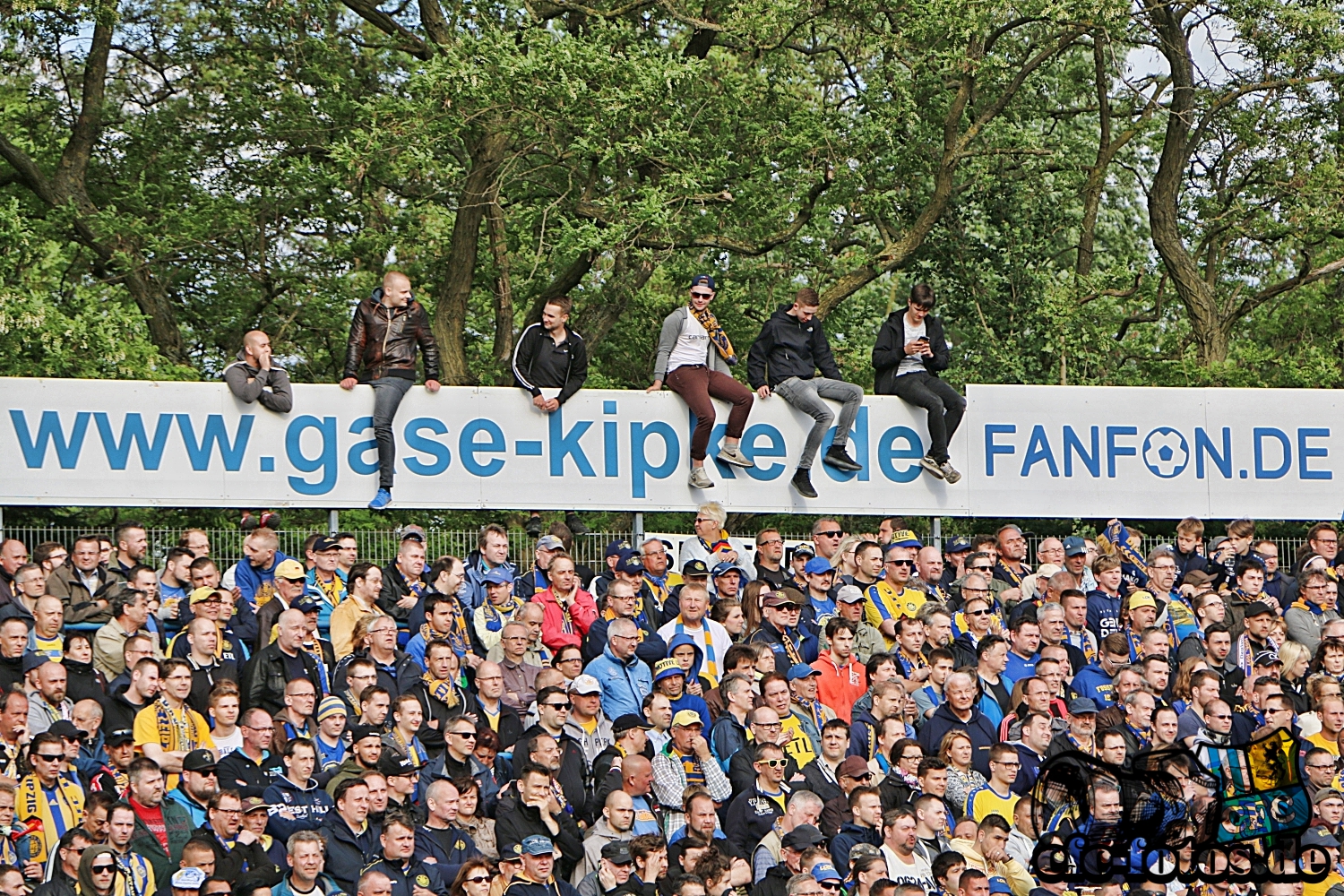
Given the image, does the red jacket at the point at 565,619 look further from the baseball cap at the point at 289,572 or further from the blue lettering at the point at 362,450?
the blue lettering at the point at 362,450

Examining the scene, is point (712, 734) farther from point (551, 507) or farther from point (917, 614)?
point (551, 507)

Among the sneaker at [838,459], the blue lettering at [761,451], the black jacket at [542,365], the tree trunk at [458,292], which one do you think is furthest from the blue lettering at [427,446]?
the tree trunk at [458,292]

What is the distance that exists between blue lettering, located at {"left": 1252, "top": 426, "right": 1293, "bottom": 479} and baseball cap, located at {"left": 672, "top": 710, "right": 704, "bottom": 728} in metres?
8.17

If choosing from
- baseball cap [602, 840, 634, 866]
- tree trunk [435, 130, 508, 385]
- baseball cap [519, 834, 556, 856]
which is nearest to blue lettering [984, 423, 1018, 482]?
baseball cap [602, 840, 634, 866]

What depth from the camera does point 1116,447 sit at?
19.0 metres

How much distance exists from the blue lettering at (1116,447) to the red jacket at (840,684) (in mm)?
5039

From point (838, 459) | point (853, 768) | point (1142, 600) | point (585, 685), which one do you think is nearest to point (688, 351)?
point (838, 459)

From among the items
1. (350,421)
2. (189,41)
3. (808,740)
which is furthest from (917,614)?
(189,41)

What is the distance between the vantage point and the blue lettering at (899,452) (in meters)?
18.4

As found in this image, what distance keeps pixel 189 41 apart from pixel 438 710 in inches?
634

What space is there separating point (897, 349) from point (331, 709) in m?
7.33

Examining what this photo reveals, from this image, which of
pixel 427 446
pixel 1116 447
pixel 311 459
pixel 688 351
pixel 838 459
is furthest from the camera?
pixel 1116 447

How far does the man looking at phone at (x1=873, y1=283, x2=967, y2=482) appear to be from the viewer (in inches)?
714

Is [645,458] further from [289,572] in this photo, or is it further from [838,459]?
[289,572]
